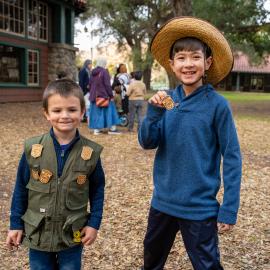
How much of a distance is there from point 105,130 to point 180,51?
7.95 meters

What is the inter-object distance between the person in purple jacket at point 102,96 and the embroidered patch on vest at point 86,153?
6.71 metres

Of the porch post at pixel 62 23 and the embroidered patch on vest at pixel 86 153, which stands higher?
the porch post at pixel 62 23

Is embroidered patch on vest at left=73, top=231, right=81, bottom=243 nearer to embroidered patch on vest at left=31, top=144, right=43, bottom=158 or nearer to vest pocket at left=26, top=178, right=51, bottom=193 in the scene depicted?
vest pocket at left=26, top=178, right=51, bottom=193

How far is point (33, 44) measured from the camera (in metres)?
17.8

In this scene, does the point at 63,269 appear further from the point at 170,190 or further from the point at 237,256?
the point at 237,256

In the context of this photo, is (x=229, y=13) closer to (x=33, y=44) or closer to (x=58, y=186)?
(x=33, y=44)

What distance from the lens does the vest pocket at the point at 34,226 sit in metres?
2.20

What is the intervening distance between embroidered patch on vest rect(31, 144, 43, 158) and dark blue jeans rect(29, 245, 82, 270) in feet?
1.64

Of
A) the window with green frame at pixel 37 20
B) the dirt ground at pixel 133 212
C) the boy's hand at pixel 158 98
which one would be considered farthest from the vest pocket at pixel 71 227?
the window with green frame at pixel 37 20

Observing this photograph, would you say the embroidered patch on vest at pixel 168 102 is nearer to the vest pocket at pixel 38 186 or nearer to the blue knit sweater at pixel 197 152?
the blue knit sweater at pixel 197 152

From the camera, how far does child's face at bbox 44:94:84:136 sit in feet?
7.18

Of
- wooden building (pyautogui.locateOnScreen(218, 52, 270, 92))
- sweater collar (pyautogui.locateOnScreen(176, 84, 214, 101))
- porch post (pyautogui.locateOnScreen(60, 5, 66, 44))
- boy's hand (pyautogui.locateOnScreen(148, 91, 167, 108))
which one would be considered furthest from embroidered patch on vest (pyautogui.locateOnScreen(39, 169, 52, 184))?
wooden building (pyautogui.locateOnScreen(218, 52, 270, 92))

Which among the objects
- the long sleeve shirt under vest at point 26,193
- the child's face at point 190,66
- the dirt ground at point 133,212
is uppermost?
the child's face at point 190,66

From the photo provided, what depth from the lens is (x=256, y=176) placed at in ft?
20.4
